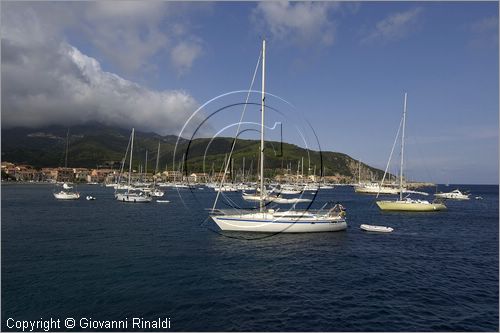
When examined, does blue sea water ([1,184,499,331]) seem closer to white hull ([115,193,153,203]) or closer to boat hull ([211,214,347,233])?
boat hull ([211,214,347,233])

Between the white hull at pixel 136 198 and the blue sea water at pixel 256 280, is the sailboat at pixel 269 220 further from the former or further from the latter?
the white hull at pixel 136 198

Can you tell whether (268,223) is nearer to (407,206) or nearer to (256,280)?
(256,280)

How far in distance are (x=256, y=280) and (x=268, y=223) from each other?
17531mm

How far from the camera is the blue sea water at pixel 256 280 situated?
827 inches

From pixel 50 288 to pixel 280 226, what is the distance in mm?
27521

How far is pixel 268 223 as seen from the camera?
45281 mm

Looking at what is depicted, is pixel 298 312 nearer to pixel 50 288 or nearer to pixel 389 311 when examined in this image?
pixel 389 311

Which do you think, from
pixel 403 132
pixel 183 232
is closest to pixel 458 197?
pixel 403 132

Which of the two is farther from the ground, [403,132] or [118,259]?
[403,132]

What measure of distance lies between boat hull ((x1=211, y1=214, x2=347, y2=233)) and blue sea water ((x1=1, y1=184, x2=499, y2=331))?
1142 millimetres

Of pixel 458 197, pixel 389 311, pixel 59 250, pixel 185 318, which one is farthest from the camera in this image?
pixel 458 197

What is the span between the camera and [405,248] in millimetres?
42062

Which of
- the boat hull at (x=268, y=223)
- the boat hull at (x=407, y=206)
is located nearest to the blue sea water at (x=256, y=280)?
the boat hull at (x=268, y=223)

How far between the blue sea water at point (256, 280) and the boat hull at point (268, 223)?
1.14 metres
